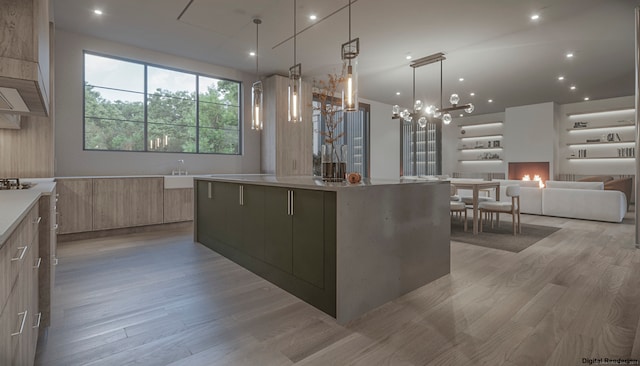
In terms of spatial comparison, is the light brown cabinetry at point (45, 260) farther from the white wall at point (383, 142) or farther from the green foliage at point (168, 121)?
the white wall at point (383, 142)

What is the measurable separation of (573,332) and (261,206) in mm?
2441

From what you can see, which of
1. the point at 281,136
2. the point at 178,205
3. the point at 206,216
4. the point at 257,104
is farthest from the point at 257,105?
the point at 281,136

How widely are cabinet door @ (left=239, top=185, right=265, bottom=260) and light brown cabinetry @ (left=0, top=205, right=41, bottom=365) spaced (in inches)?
67.3

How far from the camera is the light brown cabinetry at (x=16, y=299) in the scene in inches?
36.3

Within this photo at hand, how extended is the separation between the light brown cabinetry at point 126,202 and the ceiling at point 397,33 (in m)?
2.28

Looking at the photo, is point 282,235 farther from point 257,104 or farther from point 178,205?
point 178,205

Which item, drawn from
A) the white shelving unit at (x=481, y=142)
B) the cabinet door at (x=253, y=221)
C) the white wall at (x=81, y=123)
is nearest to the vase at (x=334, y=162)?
the cabinet door at (x=253, y=221)

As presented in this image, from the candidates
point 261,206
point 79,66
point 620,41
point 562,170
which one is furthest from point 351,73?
point 562,170

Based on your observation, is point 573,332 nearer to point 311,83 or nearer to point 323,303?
point 323,303

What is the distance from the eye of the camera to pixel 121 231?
491 centimetres

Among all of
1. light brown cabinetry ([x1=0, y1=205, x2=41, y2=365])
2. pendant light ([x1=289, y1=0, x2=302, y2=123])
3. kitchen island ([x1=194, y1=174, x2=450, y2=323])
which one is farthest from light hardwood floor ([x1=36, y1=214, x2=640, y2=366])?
pendant light ([x1=289, y1=0, x2=302, y2=123])

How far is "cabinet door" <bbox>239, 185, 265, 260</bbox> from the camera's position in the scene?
2982mm

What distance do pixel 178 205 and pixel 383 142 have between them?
20.3ft

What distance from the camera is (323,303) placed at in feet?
7.43
